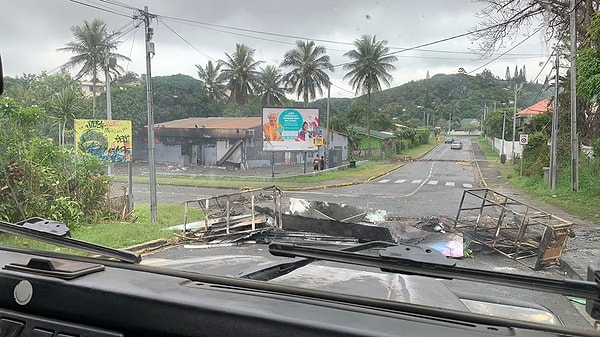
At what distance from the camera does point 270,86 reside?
2.38 meters

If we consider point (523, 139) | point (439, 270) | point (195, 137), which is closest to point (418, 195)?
point (523, 139)

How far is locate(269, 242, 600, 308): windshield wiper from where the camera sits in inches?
42.2

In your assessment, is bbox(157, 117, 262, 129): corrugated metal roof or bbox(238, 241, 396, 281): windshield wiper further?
bbox(157, 117, 262, 129): corrugated metal roof

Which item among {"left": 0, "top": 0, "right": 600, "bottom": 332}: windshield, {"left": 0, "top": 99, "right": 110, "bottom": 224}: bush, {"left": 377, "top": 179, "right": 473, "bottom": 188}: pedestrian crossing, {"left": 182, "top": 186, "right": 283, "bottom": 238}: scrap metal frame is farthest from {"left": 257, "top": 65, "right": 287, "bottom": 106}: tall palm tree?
{"left": 0, "top": 99, "right": 110, "bottom": 224}: bush

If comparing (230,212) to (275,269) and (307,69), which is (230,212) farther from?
(275,269)

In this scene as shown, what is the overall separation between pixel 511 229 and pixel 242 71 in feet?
7.31

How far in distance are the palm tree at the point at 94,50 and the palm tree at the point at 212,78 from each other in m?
0.39

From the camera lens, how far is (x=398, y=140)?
392cm

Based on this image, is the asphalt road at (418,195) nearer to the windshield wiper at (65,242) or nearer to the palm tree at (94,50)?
the windshield wiper at (65,242)

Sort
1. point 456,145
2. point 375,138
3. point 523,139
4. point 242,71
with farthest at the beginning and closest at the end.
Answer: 1. point 523,139
2. point 375,138
3. point 456,145
4. point 242,71

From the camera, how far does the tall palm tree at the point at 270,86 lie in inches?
92.5

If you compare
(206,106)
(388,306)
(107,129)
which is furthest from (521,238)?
(107,129)

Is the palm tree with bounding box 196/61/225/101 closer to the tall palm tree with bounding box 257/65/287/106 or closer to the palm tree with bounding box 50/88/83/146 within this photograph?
the tall palm tree with bounding box 257/65/287/106

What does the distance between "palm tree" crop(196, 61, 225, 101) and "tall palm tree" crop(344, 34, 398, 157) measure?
0.61 meters
